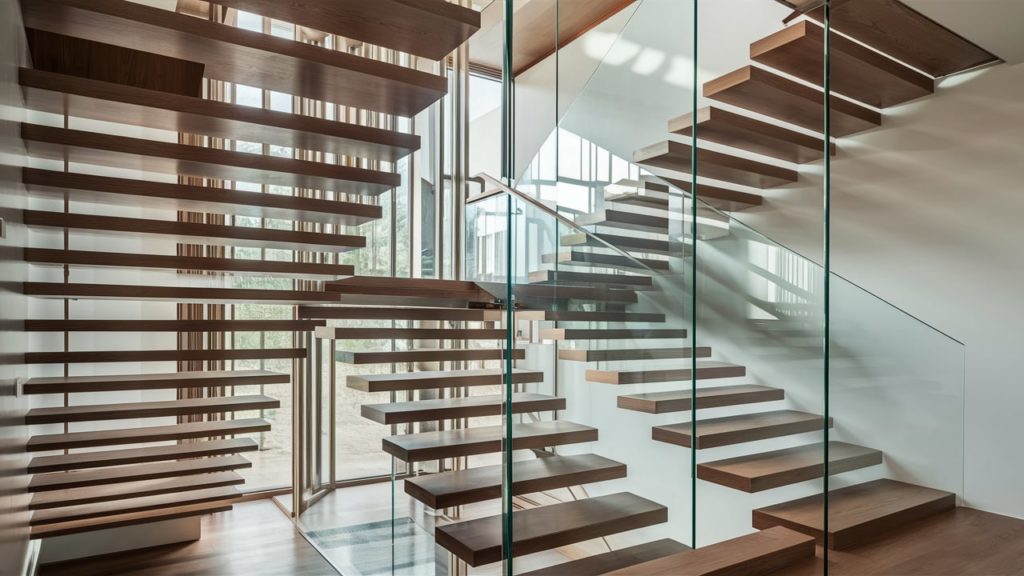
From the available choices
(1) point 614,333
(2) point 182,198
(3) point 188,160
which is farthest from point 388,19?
(1) point 614,333

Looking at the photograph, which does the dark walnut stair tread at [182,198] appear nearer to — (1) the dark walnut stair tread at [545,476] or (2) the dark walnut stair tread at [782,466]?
(1) the dark walnut stair tread at [545,476]

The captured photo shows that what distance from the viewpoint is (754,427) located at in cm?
250

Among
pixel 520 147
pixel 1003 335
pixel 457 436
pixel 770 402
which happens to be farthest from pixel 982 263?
pixel 520 147

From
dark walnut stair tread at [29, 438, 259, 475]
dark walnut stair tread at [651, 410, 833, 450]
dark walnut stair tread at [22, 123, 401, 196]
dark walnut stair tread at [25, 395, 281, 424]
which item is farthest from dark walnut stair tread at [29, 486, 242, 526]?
dark walnut stair tread at [651, 410, 833, 450]

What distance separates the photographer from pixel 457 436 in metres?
3.11

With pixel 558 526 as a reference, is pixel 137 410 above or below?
above

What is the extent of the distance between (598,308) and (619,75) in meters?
1.52

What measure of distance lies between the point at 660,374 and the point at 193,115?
1.91 metres

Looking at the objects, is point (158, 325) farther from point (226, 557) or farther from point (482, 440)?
point (482, 440)

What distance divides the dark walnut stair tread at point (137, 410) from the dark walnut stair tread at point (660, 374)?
209 cm

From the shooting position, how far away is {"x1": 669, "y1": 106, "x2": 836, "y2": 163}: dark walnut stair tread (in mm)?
2826

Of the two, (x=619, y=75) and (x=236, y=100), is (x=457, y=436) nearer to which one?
(x=619, y=75)

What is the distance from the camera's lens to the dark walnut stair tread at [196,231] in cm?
246

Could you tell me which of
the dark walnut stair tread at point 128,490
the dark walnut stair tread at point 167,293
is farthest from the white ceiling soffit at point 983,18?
the dark walnut stair tread at point 128,490
